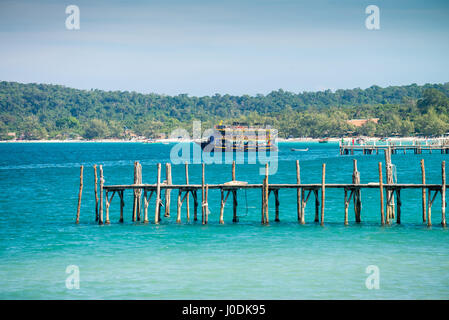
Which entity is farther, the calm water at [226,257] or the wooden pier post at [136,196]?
the wooden pier post at [136,196]

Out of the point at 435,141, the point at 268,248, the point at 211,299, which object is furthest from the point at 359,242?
the point at 435,141

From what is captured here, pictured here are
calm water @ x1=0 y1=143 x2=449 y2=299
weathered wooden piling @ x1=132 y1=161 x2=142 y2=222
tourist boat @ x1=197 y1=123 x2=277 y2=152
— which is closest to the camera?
calm water @ x1=0 y1=143 x2=449 y2=299

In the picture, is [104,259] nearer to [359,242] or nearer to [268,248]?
[268,248]

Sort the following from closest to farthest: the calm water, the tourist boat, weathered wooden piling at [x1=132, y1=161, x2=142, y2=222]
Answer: the calm water < weathered wooden piling at [x1=132, y1=161, x2=142, y2=222] < the tourist boat

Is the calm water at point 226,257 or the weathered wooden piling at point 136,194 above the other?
the weathered wooden piling at point 136,194

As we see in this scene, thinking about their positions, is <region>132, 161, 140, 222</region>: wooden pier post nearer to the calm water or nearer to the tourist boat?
the calm water

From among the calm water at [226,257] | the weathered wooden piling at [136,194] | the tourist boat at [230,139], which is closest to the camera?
the calm water at [226,257]

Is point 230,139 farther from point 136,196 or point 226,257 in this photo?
point 226,257

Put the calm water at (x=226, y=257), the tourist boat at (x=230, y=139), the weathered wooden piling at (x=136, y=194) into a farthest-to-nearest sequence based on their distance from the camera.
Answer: the tourist boat at (x=230, y=139) → the weathered wooden piling at (x=136, y=194) → the calm water at (x=226, y=257)

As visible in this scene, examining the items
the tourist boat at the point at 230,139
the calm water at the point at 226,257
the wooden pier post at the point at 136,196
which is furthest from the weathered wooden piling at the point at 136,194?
the tourist boat at the point at 230,139

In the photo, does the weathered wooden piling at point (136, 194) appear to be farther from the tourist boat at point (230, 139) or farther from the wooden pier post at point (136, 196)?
the tourist boat at point (230, 139)

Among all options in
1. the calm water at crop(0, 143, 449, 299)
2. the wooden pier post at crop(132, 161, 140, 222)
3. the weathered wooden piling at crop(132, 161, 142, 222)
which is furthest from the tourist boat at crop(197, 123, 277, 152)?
the weathered wooden piling at crop(132, 161, 142, 222)

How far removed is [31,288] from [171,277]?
17.7ft

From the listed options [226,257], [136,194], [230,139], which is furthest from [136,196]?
[230,139]
